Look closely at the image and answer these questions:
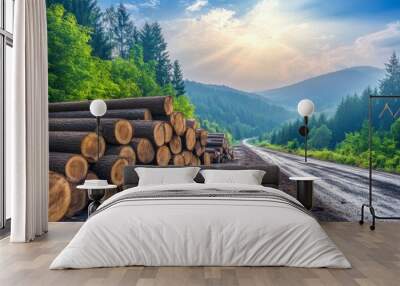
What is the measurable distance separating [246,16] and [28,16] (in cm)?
286

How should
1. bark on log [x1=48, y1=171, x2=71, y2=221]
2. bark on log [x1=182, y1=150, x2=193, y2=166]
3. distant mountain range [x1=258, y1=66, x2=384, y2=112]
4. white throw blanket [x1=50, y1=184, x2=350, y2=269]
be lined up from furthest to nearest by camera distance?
distant mountain range [x1=258, y1=66, x2=384, y2=112]
bark on log [x1=182, y1=150, x2=193, y2=166]
bark on log [x1=48, y1=171, x2=71, y2=221]
white throw blanket [x1=50, y1=184, x2=350, y2=269]

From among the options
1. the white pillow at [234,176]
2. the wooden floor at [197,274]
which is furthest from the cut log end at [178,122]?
the wooden floor at [197,274]

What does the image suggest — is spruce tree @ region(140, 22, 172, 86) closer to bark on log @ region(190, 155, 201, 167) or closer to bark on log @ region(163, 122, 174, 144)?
bark on log @ region(163, 122, 174, 144)

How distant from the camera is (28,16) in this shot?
5.38 m

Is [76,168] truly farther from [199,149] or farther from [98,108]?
[199,149]

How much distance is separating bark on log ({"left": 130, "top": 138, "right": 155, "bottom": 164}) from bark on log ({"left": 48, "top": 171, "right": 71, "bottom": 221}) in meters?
0.91

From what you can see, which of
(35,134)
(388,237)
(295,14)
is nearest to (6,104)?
(35,134)

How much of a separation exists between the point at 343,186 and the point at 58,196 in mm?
3568

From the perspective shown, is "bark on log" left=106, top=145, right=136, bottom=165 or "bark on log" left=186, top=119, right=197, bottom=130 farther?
"bark on log" left=186, top=119, right=197, bottom=130

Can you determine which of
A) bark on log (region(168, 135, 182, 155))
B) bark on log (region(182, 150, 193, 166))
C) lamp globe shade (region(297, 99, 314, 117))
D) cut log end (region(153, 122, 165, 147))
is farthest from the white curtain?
lamp globe shade (region(297, 99, 314, 117))

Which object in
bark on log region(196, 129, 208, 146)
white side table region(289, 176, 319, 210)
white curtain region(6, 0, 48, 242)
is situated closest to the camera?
white curtain region(6, 0, 48, 242)

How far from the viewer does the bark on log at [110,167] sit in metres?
6.46

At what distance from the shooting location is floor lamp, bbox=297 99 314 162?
6855 mm

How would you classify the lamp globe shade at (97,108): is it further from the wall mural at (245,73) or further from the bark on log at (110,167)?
the bark on log at (110,167)
